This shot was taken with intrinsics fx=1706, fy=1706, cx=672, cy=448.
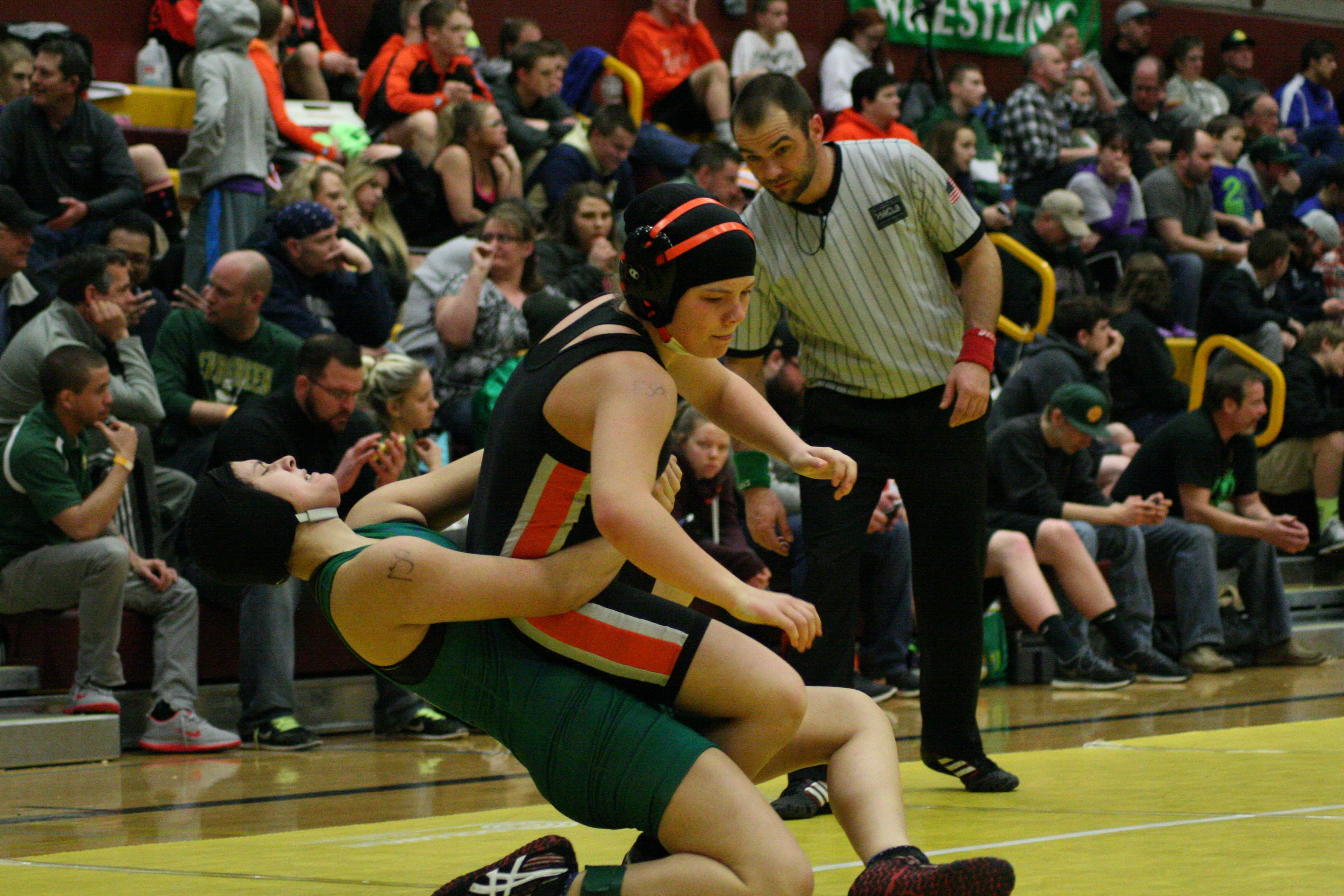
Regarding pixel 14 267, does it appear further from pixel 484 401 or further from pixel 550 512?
pixel 550 512

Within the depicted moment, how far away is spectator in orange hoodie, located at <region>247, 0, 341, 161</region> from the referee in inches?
196

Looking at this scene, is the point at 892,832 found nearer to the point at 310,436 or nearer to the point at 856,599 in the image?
the point at 856,599

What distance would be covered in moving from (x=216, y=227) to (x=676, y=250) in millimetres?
5789

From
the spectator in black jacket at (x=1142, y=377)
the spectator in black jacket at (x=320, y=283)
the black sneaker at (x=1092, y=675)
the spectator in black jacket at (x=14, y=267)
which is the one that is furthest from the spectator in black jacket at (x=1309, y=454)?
the spectator in black jacket at (x=14, y=267)

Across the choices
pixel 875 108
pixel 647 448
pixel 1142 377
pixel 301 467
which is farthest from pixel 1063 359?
pixel 647 448

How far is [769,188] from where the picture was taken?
437cm

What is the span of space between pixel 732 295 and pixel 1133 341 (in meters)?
7.65

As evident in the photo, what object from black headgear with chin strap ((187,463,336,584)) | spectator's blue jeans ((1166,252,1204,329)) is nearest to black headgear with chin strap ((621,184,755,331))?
black headgear with chin strap ((187,463,336,584))

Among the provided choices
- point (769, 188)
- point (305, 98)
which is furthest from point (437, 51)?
point (769, 188)

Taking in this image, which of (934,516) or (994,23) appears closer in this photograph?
(934,516)

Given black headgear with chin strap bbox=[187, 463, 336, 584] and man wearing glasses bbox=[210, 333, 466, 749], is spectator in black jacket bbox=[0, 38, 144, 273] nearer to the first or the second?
man wearing glasses bbox=[210, 333, 466, 749]

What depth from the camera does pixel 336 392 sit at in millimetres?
6215

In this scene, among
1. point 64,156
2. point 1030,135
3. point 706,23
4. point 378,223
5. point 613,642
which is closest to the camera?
point 613,642

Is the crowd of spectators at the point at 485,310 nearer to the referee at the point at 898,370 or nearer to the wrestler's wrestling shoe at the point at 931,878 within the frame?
the referee at the point at 898,370
